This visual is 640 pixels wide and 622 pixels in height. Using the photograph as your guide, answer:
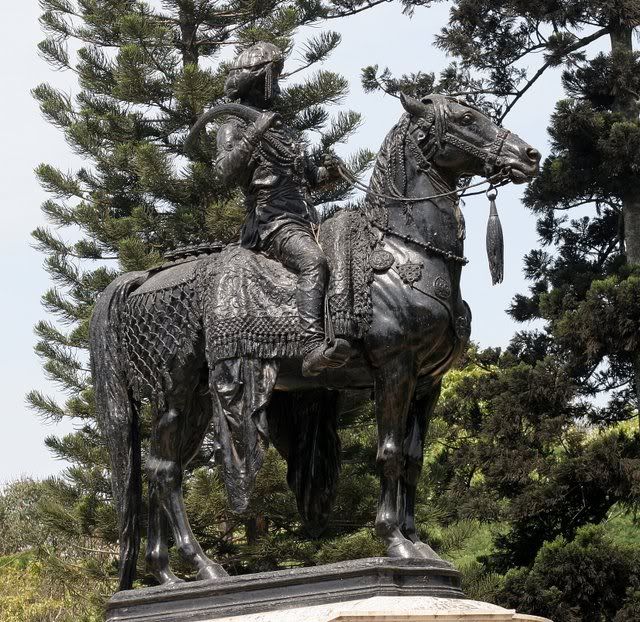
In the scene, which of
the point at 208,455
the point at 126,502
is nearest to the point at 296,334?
the point at 126,502

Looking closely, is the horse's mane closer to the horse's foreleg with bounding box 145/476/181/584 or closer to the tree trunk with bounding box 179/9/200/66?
the horse's foreleg with bounding box 145/476/181/584

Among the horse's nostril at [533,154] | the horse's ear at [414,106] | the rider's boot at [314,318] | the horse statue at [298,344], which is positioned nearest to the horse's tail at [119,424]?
the horse statue at [298,344]

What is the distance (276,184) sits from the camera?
905cm

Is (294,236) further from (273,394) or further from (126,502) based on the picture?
(126,502)

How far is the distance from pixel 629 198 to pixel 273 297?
30.8 feet

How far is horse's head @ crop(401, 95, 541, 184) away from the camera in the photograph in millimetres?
8484

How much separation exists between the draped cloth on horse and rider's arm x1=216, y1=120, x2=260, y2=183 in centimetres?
51

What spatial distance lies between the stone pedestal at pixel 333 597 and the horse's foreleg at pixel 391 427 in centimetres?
34

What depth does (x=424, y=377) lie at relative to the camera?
866 cm

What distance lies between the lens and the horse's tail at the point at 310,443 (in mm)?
9211

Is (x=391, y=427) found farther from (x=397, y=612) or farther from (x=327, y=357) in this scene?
(x=397, y=612)

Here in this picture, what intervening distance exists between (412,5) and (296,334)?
35.6 ft

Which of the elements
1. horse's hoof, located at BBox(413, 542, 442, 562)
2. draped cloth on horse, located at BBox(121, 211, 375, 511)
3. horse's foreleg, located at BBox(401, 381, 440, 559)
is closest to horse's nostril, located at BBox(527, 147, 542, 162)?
draped cloth on horse, located at BBox(121, 211, 375, 511)

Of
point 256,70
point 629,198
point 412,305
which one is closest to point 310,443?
point 412,305
